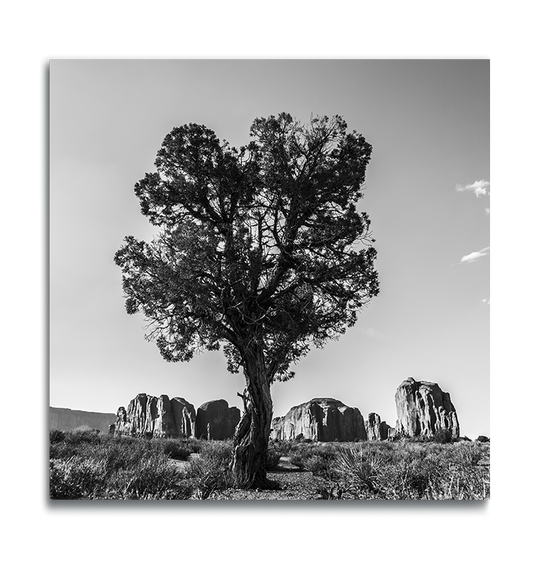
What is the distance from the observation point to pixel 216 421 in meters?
35.0

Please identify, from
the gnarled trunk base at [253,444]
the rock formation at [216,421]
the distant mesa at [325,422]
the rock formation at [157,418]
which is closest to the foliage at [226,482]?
the gnarled trunk base at [253,444]

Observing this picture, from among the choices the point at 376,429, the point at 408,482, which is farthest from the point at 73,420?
the point at 376,429

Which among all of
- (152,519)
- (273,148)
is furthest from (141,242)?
(152,519)

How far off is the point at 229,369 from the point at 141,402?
28.9 metres

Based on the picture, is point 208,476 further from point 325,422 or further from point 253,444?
point 325,422

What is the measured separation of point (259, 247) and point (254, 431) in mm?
3373

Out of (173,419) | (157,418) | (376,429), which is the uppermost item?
(157,418)

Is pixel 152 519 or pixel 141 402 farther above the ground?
pixel 152 519

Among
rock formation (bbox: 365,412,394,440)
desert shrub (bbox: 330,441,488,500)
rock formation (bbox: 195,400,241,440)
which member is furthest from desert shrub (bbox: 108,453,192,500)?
rock formation (bbox: 365,412,394,440)

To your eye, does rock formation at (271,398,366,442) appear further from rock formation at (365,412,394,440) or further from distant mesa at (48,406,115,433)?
distant mesa at (48,406,115,433)

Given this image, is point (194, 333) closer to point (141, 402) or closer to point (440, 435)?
point (440, 435)

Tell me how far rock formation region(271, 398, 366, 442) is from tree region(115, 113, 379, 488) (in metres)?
38.9

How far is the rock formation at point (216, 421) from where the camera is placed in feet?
110
